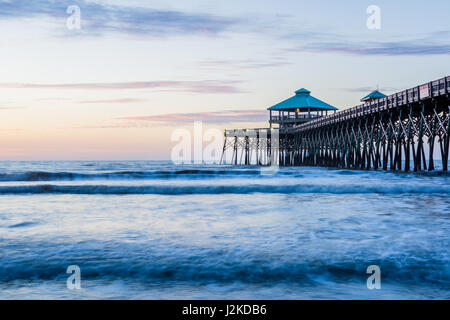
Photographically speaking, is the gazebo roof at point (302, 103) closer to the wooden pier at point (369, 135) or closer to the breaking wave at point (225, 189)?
the wooden pier at point (369, 135)

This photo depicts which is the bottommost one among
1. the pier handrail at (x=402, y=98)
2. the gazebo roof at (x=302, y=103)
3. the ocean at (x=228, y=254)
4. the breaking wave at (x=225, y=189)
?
the ocean at (x=228, y=254)

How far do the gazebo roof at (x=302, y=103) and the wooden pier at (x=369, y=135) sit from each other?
3701mm

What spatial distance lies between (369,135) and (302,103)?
791 inches

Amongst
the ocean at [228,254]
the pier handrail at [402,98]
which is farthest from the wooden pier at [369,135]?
the ocean at [228,254]

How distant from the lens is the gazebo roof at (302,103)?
54.7m

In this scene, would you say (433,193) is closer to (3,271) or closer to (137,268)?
(137,268)

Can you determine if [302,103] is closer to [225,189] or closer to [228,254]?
[225,189]

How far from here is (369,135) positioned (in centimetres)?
3597

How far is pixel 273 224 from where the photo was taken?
774cm

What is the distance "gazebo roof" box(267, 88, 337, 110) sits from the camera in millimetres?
54719

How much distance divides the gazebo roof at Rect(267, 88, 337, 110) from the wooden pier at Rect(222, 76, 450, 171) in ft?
12.1

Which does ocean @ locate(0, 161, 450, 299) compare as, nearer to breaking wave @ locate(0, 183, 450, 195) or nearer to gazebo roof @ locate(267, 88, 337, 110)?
breaking wave @ locate(0, 183, 450, 195)
